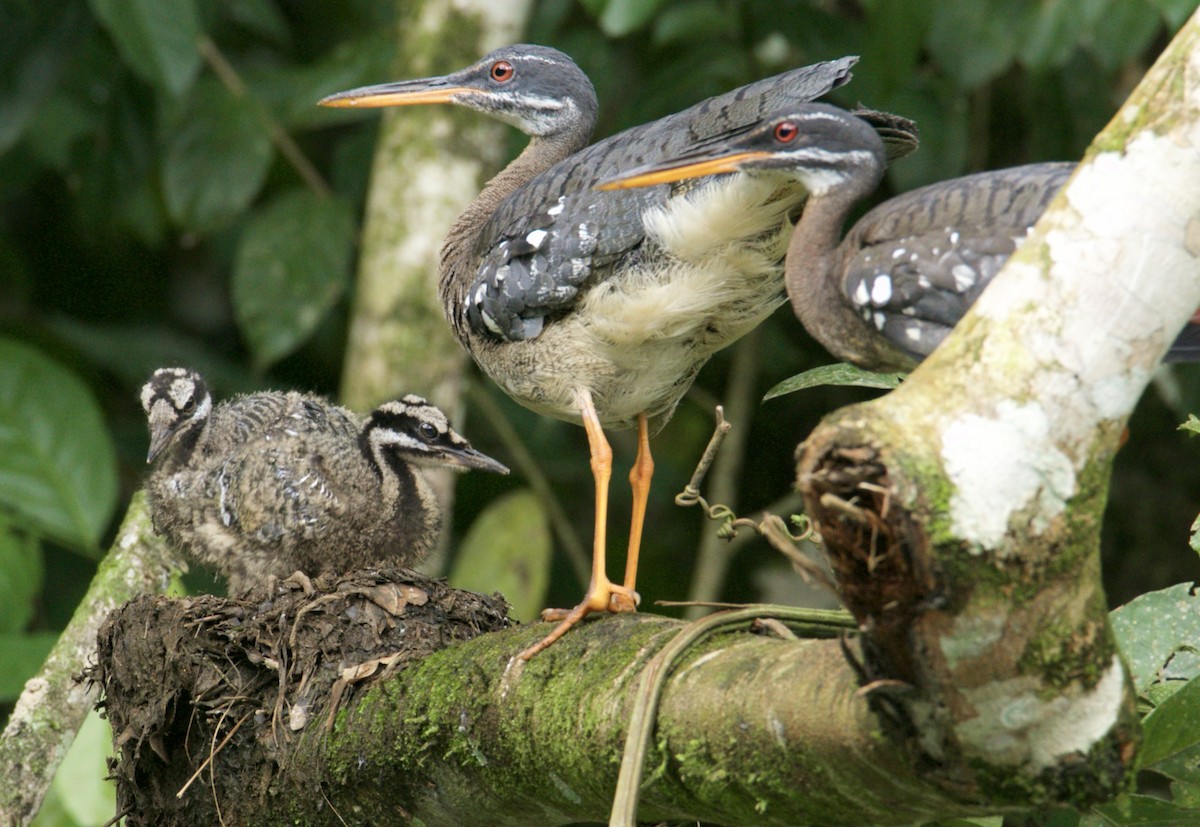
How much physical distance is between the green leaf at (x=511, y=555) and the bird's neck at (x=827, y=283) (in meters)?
3.54

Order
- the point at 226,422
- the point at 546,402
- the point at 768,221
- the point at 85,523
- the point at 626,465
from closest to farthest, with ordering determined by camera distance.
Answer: the point at 768,221 → the point at 546,402 → the point at 226,422 → the point at 85,523 → the point at 626,465

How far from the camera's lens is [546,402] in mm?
4559

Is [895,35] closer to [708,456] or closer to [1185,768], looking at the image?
[708,456]

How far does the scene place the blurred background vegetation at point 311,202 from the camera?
636cm

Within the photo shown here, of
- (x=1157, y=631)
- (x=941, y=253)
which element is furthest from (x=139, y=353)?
(x=1157, y=631)

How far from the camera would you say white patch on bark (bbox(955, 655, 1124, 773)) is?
6.54ft

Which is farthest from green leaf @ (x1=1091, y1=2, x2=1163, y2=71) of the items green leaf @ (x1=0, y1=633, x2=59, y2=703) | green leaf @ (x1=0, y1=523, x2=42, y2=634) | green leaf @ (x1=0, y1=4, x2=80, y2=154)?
green leaf @ (x1=0, y1=523, x2=42, y2=634)

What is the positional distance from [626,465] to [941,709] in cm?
645

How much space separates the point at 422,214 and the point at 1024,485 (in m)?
4.80

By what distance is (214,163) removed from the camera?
7242 millimetres

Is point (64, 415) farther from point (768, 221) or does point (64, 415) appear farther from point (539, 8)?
point (768, 221)

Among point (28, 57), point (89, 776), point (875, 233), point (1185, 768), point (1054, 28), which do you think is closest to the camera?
point (1185, 768)

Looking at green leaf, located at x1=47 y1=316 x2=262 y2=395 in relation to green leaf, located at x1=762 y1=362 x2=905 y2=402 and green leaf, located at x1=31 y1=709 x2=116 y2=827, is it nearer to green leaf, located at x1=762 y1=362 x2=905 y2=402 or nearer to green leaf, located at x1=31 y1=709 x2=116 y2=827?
green leaf, located at x1=31 y1=709 x2=116 y2=827

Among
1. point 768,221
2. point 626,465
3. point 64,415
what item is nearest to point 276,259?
point 64,415
